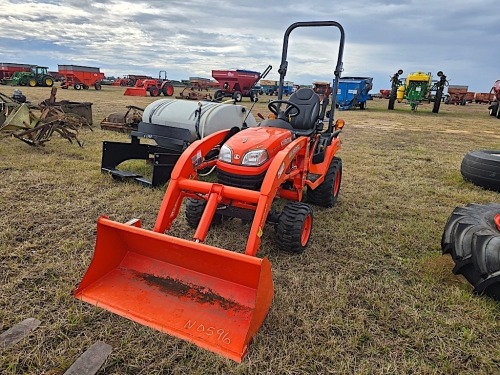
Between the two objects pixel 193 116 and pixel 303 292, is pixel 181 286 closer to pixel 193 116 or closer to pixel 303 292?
pixel 303 292

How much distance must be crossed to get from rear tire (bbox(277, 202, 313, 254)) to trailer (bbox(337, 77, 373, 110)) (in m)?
18.2

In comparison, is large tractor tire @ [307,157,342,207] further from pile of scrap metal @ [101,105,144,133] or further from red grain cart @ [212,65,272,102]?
red grain cart @ [212,65,272,102]

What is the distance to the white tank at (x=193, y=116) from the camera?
5.41 m

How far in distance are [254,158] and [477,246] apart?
1845mm

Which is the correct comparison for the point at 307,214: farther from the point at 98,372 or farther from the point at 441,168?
the point at 441,168

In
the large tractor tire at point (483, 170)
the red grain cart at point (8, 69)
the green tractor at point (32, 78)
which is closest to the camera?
the large tractor tire at point (483, 170)

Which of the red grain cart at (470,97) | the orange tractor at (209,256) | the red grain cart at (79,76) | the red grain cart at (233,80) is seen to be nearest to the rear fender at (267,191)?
the orange tractor at (209,256)

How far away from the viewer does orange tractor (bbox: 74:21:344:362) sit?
7.32ft

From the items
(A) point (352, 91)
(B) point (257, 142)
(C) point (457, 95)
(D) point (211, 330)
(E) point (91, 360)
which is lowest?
(E) point (91, 360)

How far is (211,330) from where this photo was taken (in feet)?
7.22

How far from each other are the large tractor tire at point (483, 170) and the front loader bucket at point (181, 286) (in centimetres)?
459

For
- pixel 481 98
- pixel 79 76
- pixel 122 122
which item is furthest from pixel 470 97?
pixel 122 122

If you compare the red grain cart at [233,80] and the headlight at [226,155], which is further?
the red grain cart at [233,80]

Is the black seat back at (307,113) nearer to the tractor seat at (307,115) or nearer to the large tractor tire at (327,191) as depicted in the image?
the tractor seat at (307,115)
